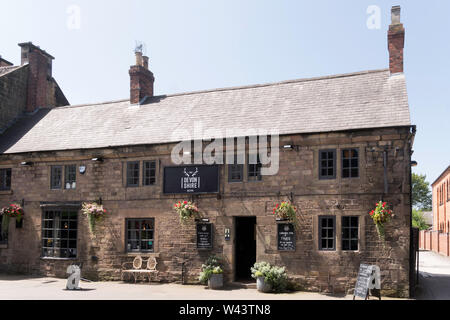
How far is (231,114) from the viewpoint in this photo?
58.2 feet

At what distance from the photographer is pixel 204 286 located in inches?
617

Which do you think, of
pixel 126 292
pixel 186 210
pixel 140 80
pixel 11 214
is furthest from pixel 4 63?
pixel 126 292

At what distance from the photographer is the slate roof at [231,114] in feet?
50.6

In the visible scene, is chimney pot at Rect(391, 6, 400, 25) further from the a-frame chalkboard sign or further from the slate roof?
the a-frame chalkboard sign

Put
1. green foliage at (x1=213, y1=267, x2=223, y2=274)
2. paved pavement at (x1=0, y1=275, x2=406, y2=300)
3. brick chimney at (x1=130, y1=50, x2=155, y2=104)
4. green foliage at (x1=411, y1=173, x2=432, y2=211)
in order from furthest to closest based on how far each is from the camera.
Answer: green foliage at (x1=411, y1=173, x2=432, y2=211), brick chimney at (x1=130, y1=50, x2=155, y2=104), green foliage at (x1=213, y1=267, x2=223, y2=274), paved pavement at (x1=0, y1=275, x2=406, y2=300)

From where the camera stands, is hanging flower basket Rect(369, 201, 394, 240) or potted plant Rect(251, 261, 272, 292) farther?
potted plant Rect(251, 261, 272, 292)

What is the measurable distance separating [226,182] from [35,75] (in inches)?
520

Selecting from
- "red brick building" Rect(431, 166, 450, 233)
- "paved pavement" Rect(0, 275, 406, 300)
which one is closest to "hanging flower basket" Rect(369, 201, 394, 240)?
"paved pavement" Rect(0, 275, 406, 300)

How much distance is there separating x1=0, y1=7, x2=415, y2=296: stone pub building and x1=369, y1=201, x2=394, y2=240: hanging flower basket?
232 mm

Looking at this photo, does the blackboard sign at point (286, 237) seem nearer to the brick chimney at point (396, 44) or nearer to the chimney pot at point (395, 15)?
the brick chimney at point (396, 44)

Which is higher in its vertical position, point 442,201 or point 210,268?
point 442,201

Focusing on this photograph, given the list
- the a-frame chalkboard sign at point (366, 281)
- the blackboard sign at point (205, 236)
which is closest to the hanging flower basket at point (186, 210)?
the blackboard sign at point (205, 236)

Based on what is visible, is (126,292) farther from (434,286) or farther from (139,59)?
(139,59)

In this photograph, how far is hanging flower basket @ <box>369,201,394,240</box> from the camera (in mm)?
13555
